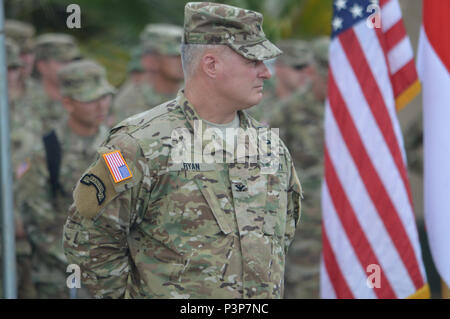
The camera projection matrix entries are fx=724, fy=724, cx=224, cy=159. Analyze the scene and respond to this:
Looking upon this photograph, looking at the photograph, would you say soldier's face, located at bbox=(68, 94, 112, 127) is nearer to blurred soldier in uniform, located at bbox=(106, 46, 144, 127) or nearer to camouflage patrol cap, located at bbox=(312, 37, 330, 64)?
blurred soldier in uniform, located at bbox=(106, 46, 144, 127)

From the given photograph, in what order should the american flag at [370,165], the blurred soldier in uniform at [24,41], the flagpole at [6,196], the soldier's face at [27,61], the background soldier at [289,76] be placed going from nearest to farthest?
the flagpole at [6,196], the american flag at [370,165], the background soldier at [289,76], the soldier's face at [27,61], the blurred soldier in uniform at [24,41]

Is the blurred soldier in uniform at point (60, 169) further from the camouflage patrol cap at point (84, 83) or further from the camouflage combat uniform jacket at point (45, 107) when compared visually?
the camouflage combat uniform jacket at point (45, 107)

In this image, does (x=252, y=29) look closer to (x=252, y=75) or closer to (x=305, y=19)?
(x=252, y=75)

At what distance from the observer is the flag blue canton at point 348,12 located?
377cm

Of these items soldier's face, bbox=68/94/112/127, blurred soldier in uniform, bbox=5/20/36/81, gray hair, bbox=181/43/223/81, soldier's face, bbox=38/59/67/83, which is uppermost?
blurred soldier in uniform, bbox=5/20/36/81

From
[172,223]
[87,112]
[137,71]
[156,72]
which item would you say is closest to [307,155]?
[156,72]

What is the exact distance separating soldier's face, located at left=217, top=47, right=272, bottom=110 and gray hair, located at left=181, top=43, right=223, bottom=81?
70 millimetres

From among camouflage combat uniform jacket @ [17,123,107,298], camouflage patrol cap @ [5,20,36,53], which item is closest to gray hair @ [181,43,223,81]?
camouflage combat uniform jacket @ [17,123,107,298]

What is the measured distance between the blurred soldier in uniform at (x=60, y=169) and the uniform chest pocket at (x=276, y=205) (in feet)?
8.69

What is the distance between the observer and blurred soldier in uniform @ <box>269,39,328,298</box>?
5.94m

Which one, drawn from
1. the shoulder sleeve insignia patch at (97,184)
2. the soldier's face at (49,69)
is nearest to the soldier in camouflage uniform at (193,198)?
the shoulder sleeve insignia patch at (97,184)

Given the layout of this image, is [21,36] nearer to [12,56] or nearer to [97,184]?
[12,56]

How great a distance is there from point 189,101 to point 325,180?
58.9 inches

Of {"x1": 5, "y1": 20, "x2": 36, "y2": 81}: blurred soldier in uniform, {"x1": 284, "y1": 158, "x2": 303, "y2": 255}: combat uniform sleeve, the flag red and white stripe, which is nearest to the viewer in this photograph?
{"x1": 284, "y1": 158, "x2": 303, "y2": 255}: combat uniform sleeve
